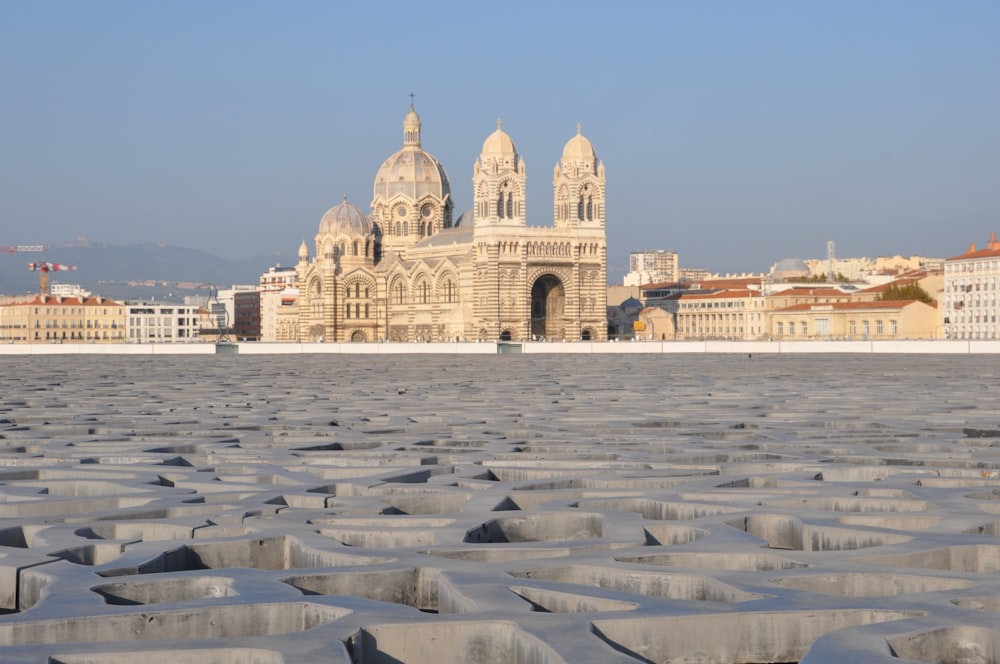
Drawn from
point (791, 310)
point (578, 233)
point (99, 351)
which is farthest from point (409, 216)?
point (99, 351)

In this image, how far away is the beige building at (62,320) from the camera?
450 feet

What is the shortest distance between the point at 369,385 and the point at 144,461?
15.2 m

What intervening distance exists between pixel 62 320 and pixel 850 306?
7019 cm

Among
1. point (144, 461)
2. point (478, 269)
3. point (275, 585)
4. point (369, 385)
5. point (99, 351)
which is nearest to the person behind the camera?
point (275, 585)

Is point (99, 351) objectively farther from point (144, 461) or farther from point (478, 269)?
point (144, 461)

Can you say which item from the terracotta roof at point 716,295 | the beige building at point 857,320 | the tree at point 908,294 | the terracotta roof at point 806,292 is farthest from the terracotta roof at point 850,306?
the terracotta roof at point 716,295

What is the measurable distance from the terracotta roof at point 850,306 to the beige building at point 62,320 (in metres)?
59.9

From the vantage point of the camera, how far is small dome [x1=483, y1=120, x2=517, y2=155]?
320 ft

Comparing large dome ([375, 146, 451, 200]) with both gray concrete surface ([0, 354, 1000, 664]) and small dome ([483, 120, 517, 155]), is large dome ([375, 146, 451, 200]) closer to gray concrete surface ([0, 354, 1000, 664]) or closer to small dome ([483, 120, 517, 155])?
small dome ([483, 120, 517, 155])

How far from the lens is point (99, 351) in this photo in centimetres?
6003

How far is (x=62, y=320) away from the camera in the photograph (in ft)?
454

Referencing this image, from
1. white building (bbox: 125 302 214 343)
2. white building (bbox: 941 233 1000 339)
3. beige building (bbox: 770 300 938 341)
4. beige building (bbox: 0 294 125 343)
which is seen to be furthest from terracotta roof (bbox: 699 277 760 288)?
beige building (bbox: 0 294 125 343)

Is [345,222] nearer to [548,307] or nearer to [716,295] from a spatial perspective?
[548,307]

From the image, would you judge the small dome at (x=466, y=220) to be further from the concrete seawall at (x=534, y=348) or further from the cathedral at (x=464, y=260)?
the concrete seawall at (x=534, y=348)
